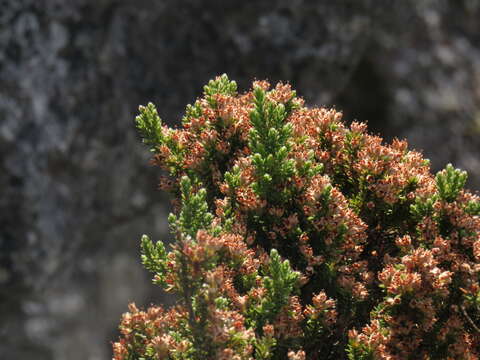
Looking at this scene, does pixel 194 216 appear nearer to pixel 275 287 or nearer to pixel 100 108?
pixel 275 287

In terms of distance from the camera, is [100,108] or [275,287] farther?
[100,108]

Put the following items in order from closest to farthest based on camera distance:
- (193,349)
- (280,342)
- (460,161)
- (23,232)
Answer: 1. (193,349)
2. (280,342)
3. (23,232)
4. (460,161)

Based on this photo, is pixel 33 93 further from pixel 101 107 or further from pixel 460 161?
pixel 460 161

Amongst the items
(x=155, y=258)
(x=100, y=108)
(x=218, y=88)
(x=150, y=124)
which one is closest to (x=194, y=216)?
(x=155, y=258)

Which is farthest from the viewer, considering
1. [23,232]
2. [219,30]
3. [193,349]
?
[219,30]

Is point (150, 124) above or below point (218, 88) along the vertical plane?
below

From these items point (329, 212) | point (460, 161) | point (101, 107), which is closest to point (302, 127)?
point (329, 212)

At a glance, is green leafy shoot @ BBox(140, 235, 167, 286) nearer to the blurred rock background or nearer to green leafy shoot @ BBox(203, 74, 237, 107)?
green leafy shoot @ BBox(203, 74, 237, 107)
